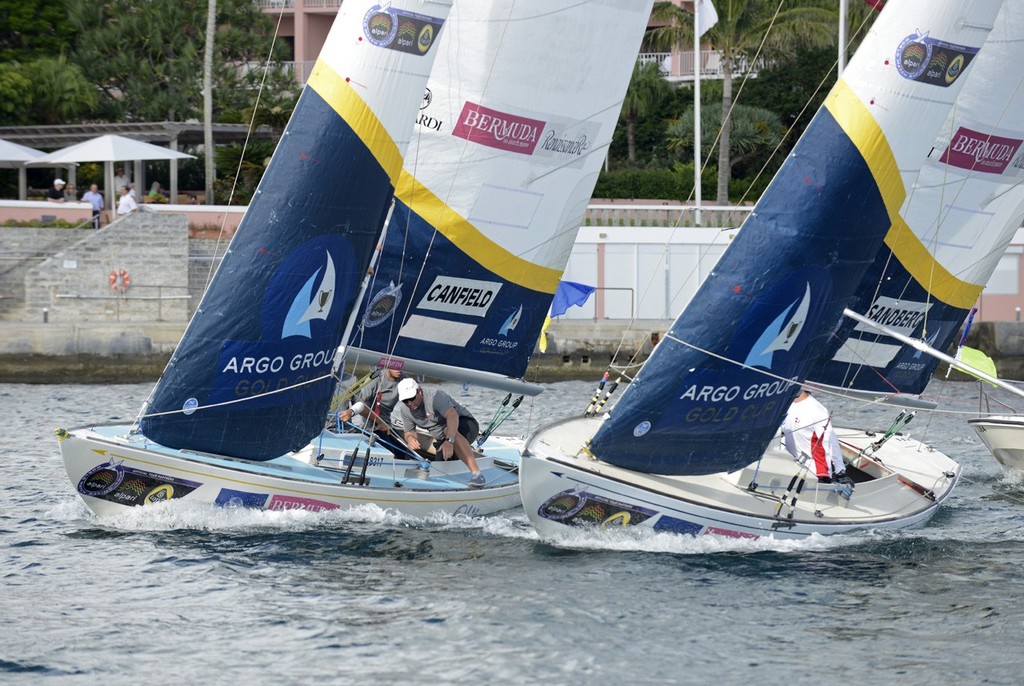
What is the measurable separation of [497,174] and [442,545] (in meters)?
4.92

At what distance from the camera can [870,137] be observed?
14273 mm

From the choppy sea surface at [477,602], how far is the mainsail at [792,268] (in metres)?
1.15

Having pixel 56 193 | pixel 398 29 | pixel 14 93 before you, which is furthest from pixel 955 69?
pixel 14 93

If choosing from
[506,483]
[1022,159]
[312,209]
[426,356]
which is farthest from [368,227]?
[1022,159]

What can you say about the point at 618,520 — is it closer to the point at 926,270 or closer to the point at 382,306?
the point at 382,306

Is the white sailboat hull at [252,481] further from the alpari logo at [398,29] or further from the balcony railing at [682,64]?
the balcony railing at [682,64]

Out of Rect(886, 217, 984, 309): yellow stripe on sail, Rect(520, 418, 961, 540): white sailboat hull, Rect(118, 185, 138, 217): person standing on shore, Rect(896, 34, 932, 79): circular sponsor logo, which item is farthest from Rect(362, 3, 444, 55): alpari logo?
Rect(118, 185, 138, 217): person standing on shore

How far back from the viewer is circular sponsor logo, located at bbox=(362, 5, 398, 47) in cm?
1462

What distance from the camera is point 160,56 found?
145ft

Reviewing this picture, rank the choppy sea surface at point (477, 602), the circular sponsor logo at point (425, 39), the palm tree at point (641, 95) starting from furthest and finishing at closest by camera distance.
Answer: the palm tree at point (641, 95) → the circular sponsor logo at point (425, 39) → the choppy sea surface at point (477, 602)

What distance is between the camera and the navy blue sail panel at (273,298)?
14312 millimetres

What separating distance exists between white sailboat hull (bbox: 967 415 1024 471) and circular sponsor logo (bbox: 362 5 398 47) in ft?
32.5

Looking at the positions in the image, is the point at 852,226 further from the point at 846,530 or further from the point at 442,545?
the point at 442,545

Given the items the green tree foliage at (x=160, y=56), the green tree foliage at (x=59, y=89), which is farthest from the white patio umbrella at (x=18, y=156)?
the green tree foliage at (x=160, y=56)
